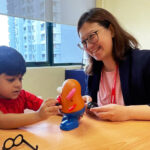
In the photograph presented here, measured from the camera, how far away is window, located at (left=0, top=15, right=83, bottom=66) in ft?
6.29

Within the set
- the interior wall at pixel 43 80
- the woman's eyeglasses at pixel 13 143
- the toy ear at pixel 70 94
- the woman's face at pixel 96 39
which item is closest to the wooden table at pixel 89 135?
the woman's eyeglasses at pixel 13 143

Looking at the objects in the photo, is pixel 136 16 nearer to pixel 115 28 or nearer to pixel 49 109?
pixel 115 28

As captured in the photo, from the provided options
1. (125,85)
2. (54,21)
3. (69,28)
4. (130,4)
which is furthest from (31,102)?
(130,4)

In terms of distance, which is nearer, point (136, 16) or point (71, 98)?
point (71, 98)

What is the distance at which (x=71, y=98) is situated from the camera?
2.04ft

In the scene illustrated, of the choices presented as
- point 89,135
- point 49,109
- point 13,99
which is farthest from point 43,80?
point 89,135

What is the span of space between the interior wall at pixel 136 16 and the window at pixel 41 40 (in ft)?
2.39

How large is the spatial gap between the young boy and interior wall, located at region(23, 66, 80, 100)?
1.09 meters

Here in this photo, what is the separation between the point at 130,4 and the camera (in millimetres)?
2355

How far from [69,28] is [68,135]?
2131mm

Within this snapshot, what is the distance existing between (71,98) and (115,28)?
0.54 m

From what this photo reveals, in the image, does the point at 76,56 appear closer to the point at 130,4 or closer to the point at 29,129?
the point at 130,4

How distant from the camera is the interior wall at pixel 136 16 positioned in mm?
2203

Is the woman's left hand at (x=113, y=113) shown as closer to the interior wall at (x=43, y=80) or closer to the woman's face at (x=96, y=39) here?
the woman's face at (x=96, y=39)
